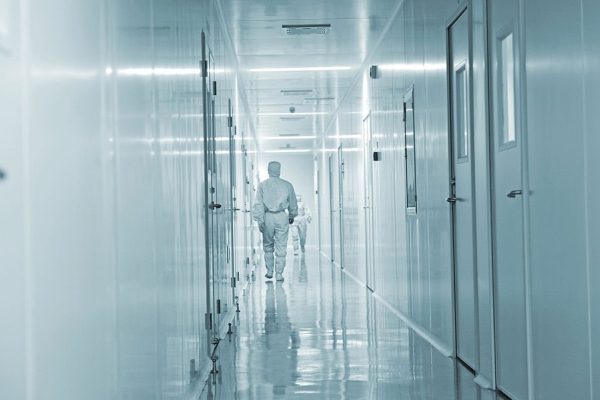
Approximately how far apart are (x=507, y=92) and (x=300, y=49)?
5093 mm

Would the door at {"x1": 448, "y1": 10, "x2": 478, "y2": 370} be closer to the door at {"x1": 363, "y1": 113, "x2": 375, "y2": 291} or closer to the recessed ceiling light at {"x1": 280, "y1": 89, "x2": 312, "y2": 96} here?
the door at {"x1": 363, "y1": 113, "x2": 375, "y2": 291}

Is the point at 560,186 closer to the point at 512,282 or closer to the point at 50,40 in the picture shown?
the point at 512,282

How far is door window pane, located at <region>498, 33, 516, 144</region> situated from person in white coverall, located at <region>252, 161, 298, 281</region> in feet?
22.5

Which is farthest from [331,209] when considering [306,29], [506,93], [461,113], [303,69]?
[506,93]

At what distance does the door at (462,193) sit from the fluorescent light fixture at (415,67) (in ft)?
0.72

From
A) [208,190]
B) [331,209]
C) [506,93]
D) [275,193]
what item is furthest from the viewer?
[331,209]

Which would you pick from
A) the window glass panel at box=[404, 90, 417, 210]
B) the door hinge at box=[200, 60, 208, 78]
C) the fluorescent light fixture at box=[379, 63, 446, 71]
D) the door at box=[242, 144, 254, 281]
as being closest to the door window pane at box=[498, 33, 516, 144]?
the fluorescent light fixture at box=[379, 63, 446, 71]

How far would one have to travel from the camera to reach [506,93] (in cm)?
364

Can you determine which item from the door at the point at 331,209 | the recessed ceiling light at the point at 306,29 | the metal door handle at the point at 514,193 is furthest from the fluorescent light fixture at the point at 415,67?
the door at the point at 331,209

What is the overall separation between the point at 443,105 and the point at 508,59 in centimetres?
118

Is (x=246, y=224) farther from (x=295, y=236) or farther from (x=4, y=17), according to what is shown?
(x=4, y=17)

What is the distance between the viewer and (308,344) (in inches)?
203

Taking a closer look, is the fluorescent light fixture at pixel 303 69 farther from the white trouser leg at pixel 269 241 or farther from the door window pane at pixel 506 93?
the door window pane at pixel 506 93

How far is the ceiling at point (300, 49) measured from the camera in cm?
661
